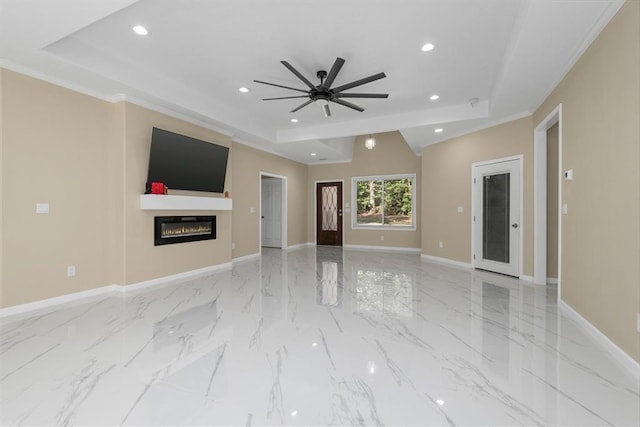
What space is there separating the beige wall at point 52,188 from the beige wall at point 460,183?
5.94 meters

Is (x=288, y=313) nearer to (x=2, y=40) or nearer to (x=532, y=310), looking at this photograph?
(x=532, y=310)

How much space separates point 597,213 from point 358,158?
679 centimetres

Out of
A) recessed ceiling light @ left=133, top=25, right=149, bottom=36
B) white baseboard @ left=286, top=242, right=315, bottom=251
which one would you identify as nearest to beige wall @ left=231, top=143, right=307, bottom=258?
white baseboard @ left=286, top=242, right=315, bottom=251

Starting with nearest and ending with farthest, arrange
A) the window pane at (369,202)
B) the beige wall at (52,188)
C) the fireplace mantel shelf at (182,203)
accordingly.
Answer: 1. the beige wall at (52,188)
2. the fireplace mantel shelf at (182,203)
3. the window pane at (369,202)

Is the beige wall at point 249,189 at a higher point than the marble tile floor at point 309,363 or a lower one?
higher

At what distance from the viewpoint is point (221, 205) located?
5.73m

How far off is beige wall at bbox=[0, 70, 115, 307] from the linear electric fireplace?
639 millimetres

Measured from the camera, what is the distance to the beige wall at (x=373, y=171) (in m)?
8.62

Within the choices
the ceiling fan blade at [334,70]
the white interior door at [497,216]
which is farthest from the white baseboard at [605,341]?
the ceiling fan blade at [334,70]

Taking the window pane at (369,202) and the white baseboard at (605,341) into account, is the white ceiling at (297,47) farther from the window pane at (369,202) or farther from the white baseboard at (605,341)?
the window pane at (369,202)

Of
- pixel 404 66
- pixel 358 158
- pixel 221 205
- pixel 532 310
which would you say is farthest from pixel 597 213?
pixel 358 158

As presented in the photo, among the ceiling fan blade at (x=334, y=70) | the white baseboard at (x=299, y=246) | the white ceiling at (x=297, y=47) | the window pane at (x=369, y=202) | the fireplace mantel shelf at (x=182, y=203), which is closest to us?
the white ceiling at (x=297, y=47)

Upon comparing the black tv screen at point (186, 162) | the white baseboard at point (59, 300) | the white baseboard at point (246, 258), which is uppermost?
the black tv screen at point (186, 162)

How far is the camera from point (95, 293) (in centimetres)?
415
